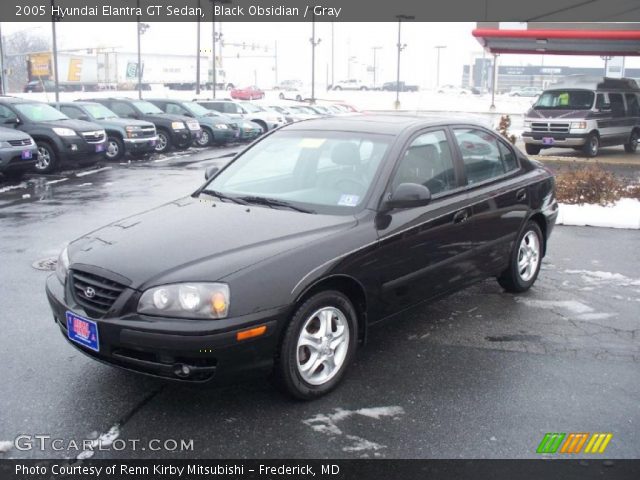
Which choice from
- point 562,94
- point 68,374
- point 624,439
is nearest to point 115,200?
point 68,374

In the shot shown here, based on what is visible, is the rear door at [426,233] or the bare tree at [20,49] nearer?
the rear door at [426,233]

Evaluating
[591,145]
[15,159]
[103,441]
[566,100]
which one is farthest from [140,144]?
[103,441]

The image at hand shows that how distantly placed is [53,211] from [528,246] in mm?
7329

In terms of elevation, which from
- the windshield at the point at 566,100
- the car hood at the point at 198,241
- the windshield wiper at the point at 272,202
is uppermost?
the windshield at the point at 566,100

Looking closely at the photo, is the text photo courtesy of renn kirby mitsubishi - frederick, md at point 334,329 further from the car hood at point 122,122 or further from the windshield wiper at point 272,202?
the car hood at point 122,122

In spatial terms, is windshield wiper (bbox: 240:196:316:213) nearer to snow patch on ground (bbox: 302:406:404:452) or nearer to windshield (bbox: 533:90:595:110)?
snow patch on ground (bbox: 302:406:404:452)

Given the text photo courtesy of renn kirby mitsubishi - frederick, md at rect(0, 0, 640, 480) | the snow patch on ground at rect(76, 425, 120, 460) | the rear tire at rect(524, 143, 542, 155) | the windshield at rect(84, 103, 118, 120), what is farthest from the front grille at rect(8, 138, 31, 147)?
the rear tire at rect(524, 143, 542, 155)

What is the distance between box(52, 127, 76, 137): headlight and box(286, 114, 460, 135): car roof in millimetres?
11074

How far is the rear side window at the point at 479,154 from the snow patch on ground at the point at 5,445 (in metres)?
3.58

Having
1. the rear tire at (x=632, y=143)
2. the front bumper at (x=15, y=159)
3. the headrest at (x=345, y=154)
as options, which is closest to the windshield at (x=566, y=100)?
the rear tire at (x=632, y=143)

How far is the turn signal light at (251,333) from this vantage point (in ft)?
11.3

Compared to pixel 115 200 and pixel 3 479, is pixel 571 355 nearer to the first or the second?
pixel 3 479

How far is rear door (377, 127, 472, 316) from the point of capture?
14.3 feet

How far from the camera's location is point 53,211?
10266 millimetres
